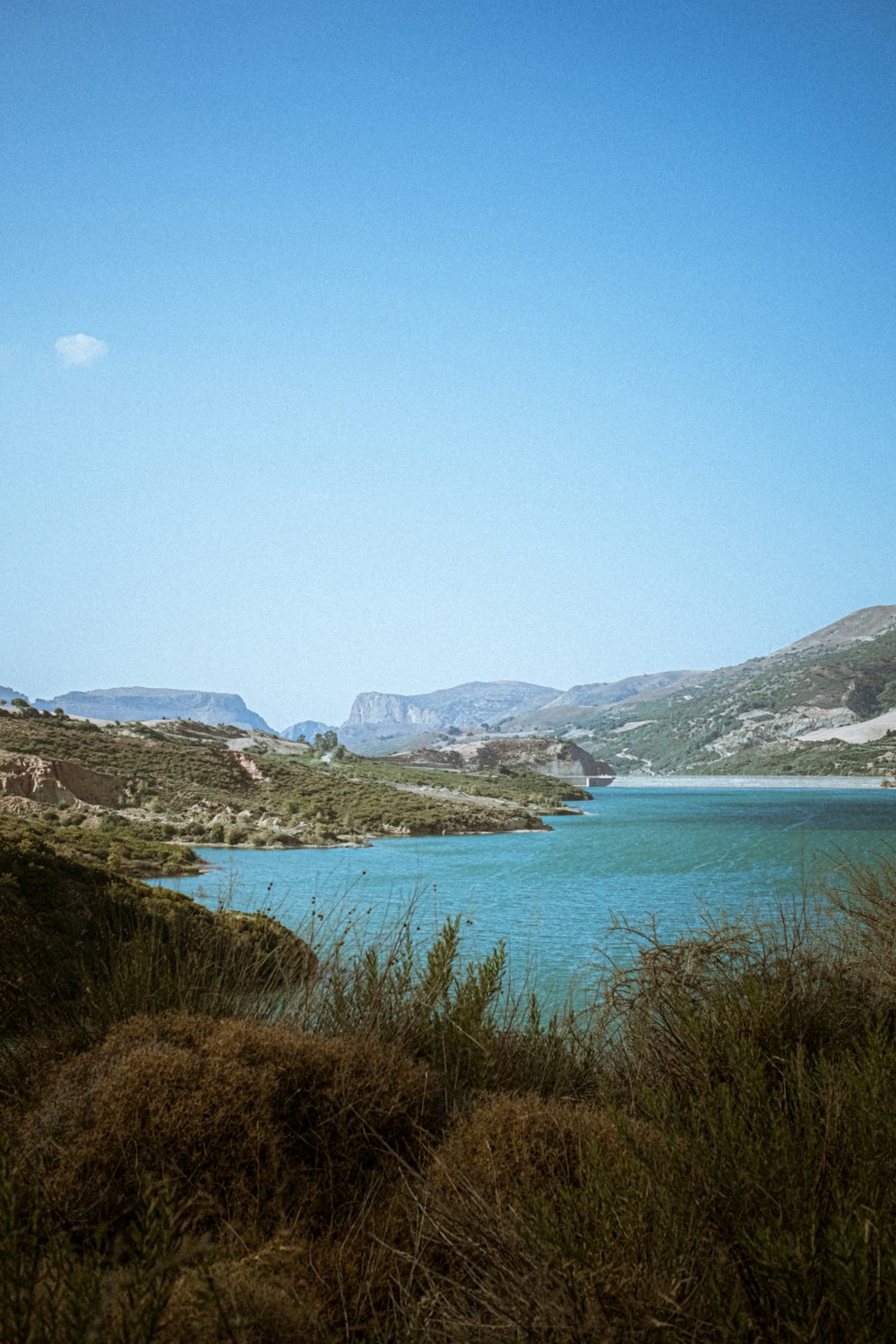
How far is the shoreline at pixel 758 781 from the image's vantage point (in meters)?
51.8

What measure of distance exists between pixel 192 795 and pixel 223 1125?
20060 millimetres

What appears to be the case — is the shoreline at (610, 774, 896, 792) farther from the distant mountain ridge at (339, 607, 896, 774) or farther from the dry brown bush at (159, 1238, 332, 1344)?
the dry brown bush at (159, 1238, 332, 1344)

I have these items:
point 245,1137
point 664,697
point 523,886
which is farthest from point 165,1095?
point 664,697

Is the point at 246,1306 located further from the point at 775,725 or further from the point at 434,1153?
the point at 775,725

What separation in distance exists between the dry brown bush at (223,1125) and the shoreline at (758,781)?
174ft

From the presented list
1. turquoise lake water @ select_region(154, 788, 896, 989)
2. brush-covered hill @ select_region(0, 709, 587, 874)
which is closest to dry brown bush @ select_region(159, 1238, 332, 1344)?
turquoise lake water @ select_region(154, 788, 896, 989)

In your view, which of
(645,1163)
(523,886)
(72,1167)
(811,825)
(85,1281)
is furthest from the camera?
(811,825)

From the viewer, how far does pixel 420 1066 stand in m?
3.41

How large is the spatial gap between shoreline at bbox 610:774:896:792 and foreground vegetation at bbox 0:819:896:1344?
2035 inches

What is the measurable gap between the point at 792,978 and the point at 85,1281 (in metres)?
3.42

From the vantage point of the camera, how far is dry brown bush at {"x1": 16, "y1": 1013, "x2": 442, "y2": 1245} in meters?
2.50

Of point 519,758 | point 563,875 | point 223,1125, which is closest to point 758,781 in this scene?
point 519,758

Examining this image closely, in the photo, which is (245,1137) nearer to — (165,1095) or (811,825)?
(165,1095)

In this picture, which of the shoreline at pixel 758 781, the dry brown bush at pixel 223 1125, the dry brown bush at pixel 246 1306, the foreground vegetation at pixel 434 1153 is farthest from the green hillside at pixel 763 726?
the dry brown bush at pixel 246 1306
